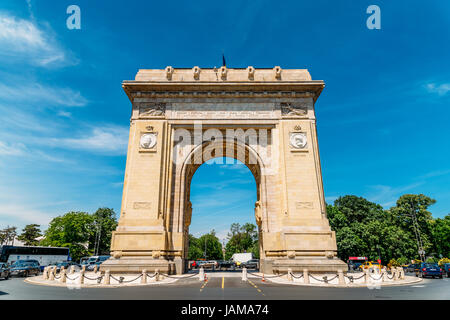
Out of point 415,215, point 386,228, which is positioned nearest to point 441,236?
point 415,215

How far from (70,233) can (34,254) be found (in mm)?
22191

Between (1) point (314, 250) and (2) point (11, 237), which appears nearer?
(1) point (314, 250)

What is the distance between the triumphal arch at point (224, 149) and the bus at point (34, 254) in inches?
1096

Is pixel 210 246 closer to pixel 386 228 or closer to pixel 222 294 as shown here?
pixel 386 228

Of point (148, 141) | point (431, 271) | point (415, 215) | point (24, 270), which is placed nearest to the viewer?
point (148, 141)

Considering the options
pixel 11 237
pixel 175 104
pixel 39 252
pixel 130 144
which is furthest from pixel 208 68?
pixel 11 237

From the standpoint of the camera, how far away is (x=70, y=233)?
203 feet

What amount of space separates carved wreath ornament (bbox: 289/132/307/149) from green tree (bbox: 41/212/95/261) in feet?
191
